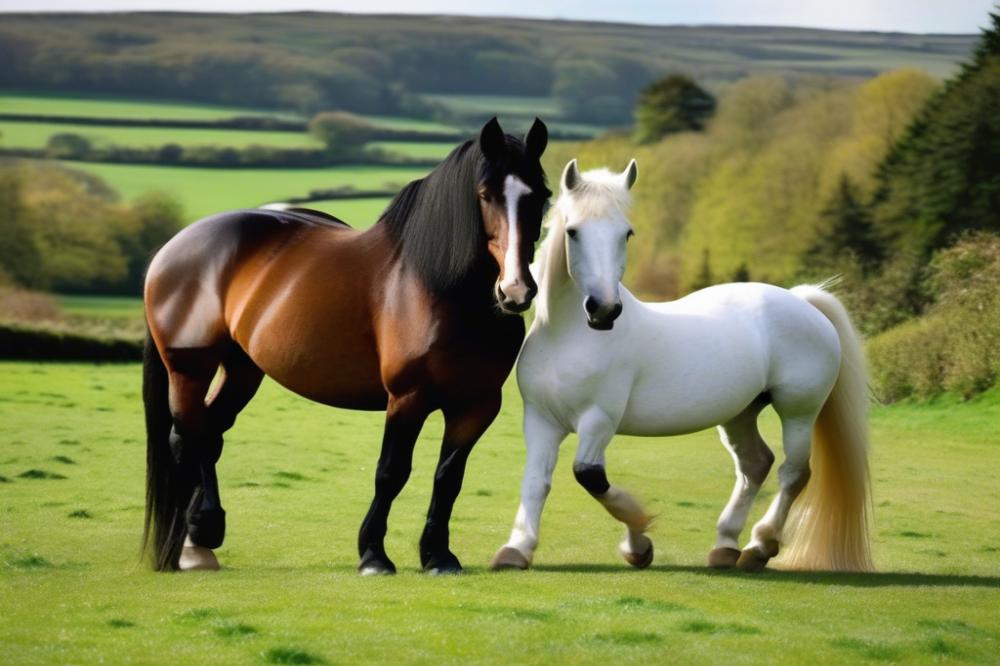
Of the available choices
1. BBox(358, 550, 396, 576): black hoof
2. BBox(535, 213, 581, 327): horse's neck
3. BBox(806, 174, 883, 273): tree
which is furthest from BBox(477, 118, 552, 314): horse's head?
BBox(806, 174, 883, 273): tree

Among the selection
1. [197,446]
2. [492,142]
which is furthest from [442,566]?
[492,142]

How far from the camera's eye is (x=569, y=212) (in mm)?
7719

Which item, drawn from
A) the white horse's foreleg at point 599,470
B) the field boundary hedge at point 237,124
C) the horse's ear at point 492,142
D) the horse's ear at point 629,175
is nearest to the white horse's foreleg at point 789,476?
the white horse's foreleg at point 599,470

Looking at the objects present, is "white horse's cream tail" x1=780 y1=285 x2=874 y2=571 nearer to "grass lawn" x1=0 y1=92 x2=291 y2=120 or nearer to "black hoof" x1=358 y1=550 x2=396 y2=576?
"black hoof" x1=358 y1=550 x2=396 y2=576

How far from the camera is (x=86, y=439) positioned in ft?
56.3

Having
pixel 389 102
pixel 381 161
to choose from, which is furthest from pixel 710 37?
pixel 381 161

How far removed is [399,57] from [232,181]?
14.0 metres

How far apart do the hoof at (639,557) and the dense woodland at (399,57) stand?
45653mm

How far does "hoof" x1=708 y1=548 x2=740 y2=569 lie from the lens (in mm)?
8781

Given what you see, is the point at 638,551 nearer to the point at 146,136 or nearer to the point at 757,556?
the point at 757,556

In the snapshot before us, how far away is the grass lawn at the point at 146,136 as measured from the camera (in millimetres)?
49188

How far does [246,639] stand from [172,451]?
101 inches

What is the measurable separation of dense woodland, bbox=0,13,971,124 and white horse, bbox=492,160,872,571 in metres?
44.9

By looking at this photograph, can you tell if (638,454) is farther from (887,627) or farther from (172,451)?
(887,627)
